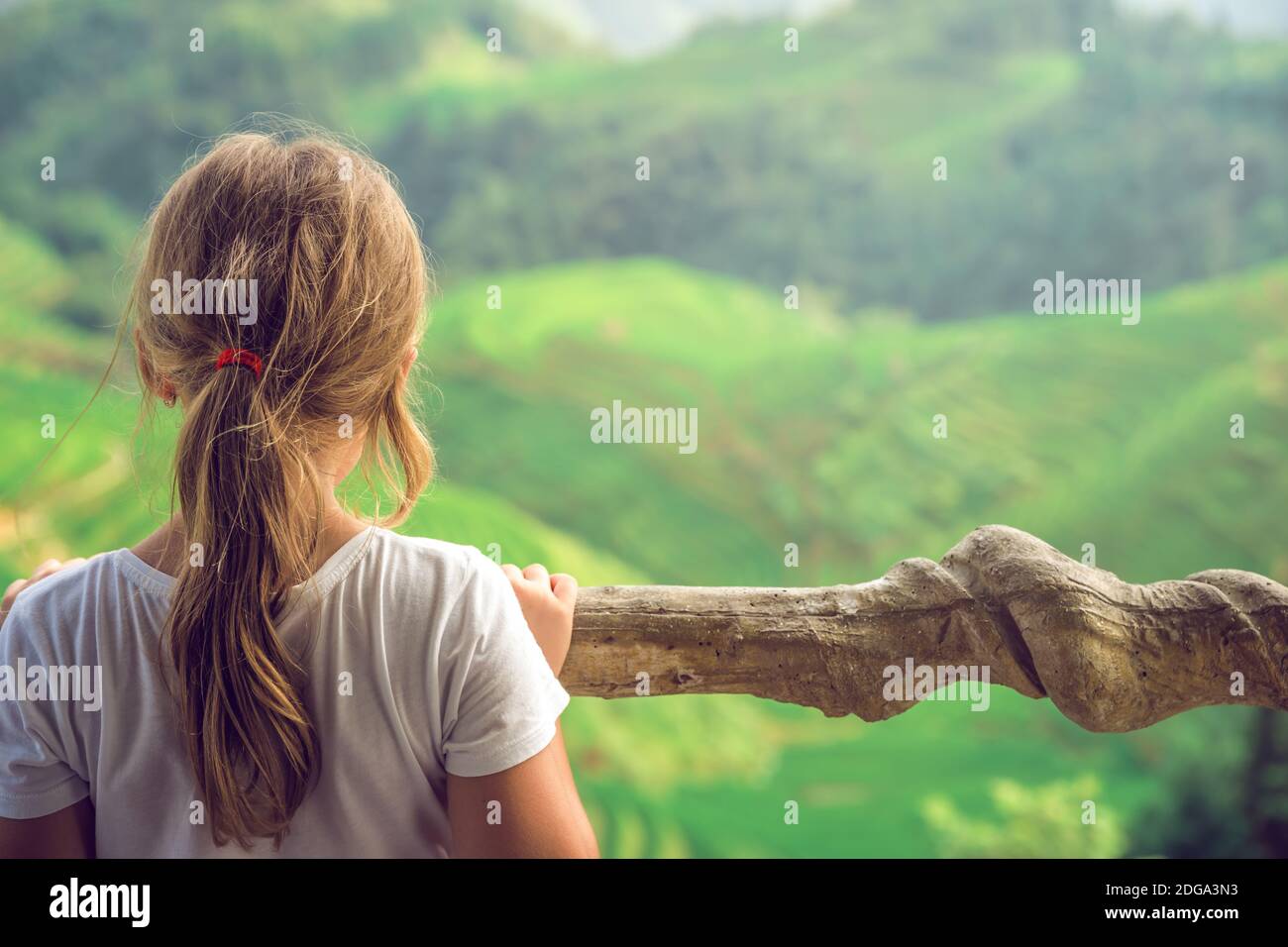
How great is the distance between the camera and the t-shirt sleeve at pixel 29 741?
81cm

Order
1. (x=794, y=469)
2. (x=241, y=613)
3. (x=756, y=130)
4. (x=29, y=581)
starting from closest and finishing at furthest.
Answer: (x=241, y=613) → (x=29, y=581) → (x=794, y=469) → (x=756, y=130)

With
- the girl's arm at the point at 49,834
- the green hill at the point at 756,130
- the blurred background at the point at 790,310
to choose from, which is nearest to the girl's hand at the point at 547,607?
the girl's arm at the point at 49,834

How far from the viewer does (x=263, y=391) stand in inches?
32.7

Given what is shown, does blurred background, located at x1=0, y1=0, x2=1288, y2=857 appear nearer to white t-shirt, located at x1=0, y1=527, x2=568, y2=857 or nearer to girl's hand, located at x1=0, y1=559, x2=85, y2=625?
girl's hand, located at x1=0, y1=559, x2=85, y2=625

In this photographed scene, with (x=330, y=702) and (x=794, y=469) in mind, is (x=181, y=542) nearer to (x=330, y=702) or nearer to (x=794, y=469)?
(x=330, y=702)

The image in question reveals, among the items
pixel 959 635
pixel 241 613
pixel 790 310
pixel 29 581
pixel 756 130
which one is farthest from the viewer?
pixel 756 130

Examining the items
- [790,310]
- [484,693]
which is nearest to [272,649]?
[484,693]

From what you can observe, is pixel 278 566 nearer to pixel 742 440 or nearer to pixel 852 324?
pixel 742 440

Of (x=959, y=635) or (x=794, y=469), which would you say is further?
(x=794, y=469)

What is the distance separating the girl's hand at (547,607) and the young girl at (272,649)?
0.46 ft

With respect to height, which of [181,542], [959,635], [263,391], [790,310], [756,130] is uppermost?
[756,130]

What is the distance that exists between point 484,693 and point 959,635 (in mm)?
506

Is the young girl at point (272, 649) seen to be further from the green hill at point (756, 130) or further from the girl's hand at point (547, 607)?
the green hill at point (756, 130)
